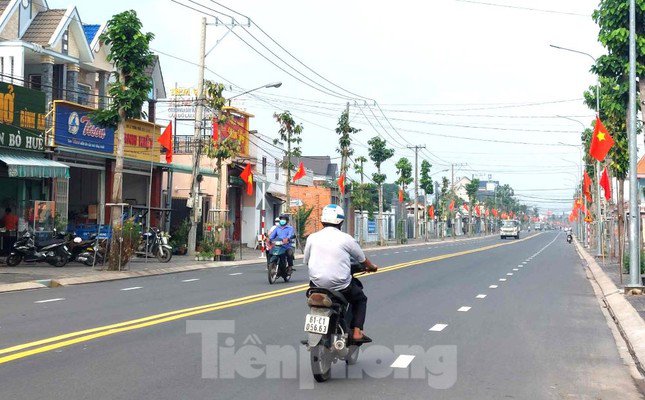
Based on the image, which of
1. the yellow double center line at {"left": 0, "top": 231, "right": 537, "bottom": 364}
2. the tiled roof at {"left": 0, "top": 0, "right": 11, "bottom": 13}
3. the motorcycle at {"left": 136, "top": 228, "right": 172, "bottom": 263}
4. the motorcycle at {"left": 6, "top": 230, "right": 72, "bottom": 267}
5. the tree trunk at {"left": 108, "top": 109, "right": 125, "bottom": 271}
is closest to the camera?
the yellow double center line at {"left": 0, "top": 231, "right": 537, "bottom": 364}

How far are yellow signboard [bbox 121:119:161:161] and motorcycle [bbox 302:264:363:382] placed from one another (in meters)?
25.7

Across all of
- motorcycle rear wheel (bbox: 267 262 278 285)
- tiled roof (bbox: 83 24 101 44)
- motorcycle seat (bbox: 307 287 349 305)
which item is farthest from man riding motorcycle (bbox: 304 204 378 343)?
tiled roof (bbox: 83 24 101 44)

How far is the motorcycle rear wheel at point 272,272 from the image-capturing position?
19.9 m

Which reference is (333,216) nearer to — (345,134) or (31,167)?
(31,167)

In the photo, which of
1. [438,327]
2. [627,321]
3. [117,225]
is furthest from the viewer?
[117,225]

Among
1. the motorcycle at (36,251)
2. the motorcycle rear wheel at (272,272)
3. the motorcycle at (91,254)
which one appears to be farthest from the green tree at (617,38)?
the motorcycle at (36,251)

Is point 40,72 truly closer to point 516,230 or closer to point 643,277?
point 643,277

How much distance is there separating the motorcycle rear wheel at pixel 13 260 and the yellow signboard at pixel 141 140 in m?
9.17

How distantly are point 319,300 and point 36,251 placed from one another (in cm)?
1849

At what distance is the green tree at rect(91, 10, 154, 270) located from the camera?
918 inches

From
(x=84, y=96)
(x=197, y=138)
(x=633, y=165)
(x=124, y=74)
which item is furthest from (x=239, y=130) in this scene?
(x=633, y=165)

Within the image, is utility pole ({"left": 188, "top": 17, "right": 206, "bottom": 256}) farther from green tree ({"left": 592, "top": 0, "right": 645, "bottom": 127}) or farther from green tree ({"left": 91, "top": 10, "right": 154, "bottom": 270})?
green tree ({"left": 592, "top": 0, "right": 645, "bottom": 127})

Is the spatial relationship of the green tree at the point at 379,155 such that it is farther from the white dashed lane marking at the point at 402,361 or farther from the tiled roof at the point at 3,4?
the white dashed lane marking at the point at 402,361

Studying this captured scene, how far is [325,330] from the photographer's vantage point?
7.35 meters
